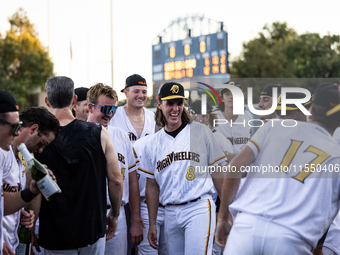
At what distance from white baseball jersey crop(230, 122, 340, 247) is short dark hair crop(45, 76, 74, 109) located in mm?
1777

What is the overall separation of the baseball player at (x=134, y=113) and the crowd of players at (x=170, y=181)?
3.33 feet

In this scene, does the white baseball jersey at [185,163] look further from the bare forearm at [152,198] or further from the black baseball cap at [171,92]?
the black baseball cap at [171,92]

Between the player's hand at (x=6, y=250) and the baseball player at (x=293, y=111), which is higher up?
the baseball player at (x=293, y=111)

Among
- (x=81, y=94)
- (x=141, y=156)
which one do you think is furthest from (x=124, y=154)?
(x=81, y=94)

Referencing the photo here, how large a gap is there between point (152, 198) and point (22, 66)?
119ft

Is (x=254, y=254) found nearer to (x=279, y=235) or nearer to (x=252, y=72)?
(x=279, y=235)

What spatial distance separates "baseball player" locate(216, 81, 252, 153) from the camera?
22.9ft

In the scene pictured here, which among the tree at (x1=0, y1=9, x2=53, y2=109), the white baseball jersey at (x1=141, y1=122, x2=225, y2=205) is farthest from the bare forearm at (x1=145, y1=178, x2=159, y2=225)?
the tree at (x1=0, y1=9, x2=53, y2=109)

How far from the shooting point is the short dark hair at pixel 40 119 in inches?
132

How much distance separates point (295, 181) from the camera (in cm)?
316

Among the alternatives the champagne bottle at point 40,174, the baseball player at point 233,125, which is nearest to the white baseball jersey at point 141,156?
the champagne bottle at point 40,174

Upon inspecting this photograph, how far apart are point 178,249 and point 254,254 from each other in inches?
58.5

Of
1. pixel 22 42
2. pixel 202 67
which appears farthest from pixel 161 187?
pixel 22 42

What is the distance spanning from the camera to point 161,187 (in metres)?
4.63
